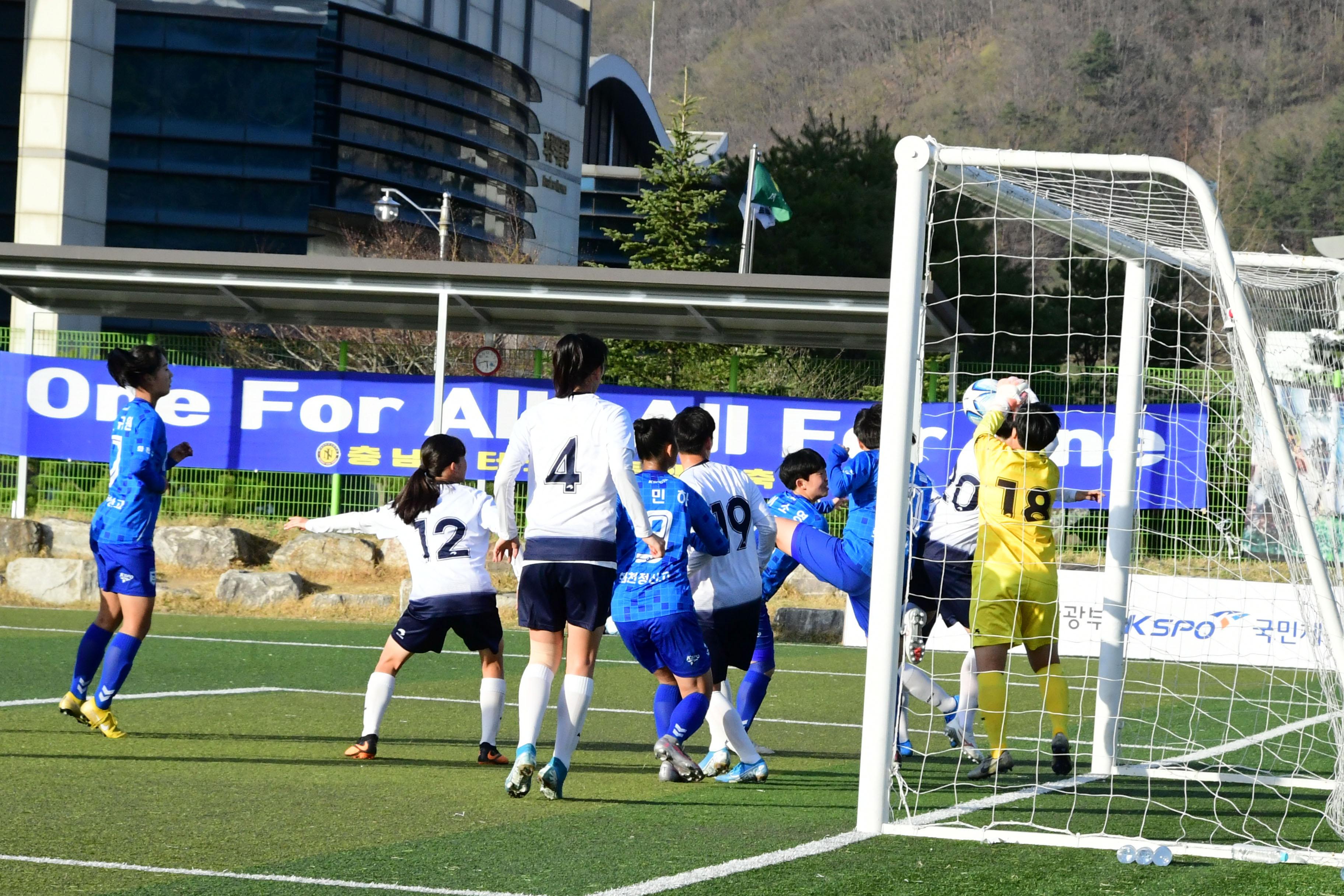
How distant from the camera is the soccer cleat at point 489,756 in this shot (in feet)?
23.6

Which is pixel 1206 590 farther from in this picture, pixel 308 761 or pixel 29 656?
pixel 29 656

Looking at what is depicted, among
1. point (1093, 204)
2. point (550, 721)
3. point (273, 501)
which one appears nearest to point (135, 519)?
point (550, 721)

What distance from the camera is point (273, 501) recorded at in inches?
720

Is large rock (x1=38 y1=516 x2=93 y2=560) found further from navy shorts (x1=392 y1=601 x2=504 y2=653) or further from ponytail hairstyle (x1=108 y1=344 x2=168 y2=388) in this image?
navy shorts (x1=392 y1=601 x2=504 y2=653)

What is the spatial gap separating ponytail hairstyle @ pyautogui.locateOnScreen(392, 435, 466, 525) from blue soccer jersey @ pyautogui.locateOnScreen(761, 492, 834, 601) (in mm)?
1612

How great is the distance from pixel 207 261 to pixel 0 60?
121 ft

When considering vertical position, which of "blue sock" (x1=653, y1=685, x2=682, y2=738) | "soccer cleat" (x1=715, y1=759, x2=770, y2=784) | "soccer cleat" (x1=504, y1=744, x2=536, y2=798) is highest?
"blue sock" (x1=653, y1=685, x2=682, y2=738)

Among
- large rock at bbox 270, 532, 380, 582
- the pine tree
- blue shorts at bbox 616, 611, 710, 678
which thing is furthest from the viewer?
the pine tree

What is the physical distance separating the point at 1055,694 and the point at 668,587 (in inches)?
87.1

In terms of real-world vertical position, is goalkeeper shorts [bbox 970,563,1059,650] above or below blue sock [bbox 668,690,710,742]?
above

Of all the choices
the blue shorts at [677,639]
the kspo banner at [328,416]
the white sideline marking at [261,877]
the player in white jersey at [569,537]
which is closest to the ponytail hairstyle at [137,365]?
the player in white jersey at [569,537]

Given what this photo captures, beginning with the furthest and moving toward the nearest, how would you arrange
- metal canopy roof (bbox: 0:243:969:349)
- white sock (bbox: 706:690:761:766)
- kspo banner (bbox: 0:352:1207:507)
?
1. kspo banner (bbox: 0:352:1207:507)
2. metal canopy roof (bbox: 0:243:969:349)
3. white sock (bbox: 706:690:761:766)

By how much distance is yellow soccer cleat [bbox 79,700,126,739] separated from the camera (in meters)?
7.50

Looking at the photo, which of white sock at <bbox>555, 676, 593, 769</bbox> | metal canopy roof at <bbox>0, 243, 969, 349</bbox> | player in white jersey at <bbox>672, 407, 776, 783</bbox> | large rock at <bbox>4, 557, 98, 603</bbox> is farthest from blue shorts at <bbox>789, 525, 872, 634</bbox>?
large rock at <bbox>4, 557, 98, 603</bbox>
